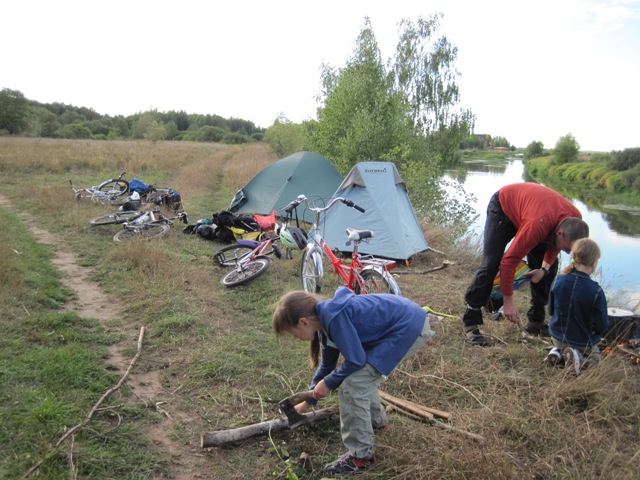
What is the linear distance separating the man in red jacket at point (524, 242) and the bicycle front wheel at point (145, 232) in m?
5.25

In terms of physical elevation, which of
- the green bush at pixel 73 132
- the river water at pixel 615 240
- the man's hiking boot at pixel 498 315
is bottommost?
the river water at pixel 615 240

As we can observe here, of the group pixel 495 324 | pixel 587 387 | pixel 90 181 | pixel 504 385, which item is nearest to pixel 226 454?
pixel 504 385

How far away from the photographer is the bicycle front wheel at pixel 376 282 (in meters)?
4.38

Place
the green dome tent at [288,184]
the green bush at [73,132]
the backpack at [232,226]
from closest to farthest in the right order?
1. the backpack at [232,226]
2. the green dome tent at [288,184]
3. the green bush at [73,132]

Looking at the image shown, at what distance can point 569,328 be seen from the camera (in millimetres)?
3371

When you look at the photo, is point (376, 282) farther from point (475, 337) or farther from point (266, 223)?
point (266, 223)

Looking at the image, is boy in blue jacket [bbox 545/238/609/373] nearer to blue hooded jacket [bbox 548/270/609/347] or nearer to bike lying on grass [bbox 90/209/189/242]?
blue hooded jacket [bbox 548/270/609/347]

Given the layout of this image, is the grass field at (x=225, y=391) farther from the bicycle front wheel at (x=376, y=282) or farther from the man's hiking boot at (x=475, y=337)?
the bicycle front wheel at (x=376, y=282)

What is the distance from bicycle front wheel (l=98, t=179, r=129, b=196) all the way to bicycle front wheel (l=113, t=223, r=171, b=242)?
3271 mm

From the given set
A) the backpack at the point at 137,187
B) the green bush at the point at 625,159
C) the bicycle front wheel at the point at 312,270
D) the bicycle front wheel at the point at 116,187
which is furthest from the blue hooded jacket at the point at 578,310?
the green bush at the point at 625,159

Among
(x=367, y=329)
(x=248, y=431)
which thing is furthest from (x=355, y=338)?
(x=248, y=431)

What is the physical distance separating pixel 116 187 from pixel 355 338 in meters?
10.3

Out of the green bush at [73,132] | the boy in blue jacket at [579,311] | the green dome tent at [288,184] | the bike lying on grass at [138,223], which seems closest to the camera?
the boy in blue jacket at [579,311]

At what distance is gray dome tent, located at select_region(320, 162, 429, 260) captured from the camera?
7.16m
